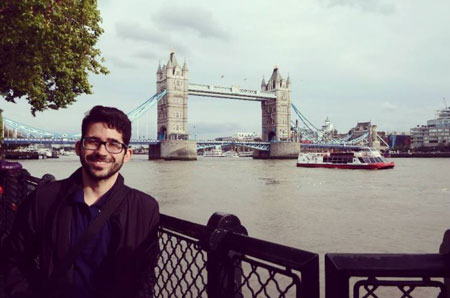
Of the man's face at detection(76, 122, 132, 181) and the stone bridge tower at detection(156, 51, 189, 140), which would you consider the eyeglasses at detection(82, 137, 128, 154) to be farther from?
the stone bridge tower at detection(156, 51, 189, 140)

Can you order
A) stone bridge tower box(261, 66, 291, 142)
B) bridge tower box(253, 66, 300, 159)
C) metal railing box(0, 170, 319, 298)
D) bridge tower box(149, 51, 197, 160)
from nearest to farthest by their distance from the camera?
metal railing box(0, 170, 319, 298) → bridge tower box(149, 51, 197, 160) → bridge tower box(253, 66, 300, 159) → stone bridge tower box(261, 66, 291, 142)

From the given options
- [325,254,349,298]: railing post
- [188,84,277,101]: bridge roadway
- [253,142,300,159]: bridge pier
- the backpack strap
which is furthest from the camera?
[253,142,300,159]: bridge pier

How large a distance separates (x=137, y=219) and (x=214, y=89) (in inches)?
3176

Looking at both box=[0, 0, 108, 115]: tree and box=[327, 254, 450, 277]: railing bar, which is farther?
box=[0, 0, 108, 115]: tree

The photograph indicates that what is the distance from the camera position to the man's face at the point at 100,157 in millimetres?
2064

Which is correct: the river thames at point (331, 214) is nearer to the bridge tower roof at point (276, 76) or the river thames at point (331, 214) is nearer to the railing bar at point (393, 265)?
the railing bar at point (393, 265)

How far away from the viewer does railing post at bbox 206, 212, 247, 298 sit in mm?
1887

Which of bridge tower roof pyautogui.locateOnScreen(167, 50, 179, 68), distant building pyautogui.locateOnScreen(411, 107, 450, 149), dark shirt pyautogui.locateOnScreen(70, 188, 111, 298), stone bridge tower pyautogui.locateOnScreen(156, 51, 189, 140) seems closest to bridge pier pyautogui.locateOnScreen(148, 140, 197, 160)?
stone bridge tower pyautogui.locateOnScreen(156, 51, 189, 140)

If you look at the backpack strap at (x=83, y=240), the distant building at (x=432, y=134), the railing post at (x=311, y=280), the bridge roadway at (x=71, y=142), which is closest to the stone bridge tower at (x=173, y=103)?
the bridge roadway at (x=71, y=142)

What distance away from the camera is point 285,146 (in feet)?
276

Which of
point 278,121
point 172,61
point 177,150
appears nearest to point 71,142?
point 177,150

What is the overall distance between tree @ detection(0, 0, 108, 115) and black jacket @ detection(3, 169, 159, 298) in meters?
6.31

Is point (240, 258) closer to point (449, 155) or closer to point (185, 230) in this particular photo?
point (185, 230)

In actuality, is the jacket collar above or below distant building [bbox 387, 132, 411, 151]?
below
